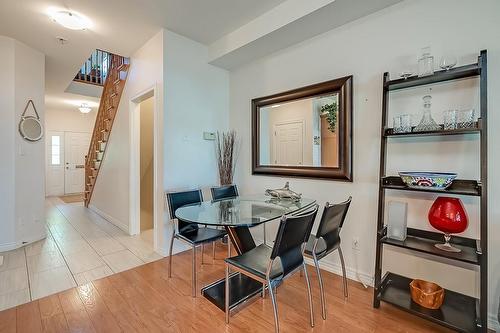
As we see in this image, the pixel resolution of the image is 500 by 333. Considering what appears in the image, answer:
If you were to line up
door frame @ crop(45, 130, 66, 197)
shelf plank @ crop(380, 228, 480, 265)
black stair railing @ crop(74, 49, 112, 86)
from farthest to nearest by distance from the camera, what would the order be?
door frame @ crop(45, 130, 66, 197) → black stair railing @ crop(74, 49, 112, 86) → shelf plank @ crop(380, 228, 480, 265)

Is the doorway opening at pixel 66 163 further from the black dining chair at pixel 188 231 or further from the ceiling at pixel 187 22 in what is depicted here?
the black dining chair at pixel 188 231

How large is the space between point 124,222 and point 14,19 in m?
2.84

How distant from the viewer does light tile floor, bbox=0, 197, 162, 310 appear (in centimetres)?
217

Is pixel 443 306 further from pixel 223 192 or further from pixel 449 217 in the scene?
pixel 223 192

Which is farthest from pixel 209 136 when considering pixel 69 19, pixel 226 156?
pixel 69 19

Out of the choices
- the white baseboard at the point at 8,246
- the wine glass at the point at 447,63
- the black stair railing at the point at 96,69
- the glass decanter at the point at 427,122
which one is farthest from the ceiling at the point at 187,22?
the white baseboard at the point at 8,246

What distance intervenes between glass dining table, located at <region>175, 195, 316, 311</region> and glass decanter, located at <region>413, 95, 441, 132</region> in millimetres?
1102

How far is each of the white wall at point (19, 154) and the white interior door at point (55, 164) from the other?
4.74 metres

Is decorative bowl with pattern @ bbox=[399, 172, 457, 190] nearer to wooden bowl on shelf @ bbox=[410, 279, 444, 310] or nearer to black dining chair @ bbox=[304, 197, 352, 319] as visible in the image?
black dining chair @ bbox=[304, 197, 352, 319]

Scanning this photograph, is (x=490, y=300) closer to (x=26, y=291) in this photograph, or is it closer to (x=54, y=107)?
(x=26, y=291)

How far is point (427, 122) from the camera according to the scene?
176cm

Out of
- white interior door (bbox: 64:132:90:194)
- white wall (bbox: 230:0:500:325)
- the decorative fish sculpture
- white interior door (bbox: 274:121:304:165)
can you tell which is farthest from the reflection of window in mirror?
white interior door (bbox: 64:132:90:194)

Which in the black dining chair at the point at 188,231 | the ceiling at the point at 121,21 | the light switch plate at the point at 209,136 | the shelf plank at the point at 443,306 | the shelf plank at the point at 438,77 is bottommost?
the shelf plank at the point at 443,306

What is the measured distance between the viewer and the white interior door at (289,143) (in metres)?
2.78
